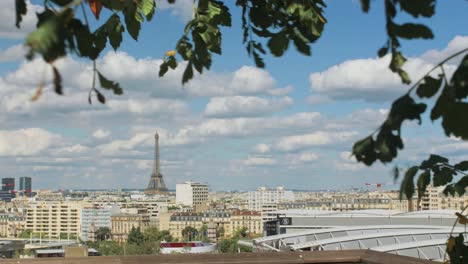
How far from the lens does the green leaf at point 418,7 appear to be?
2.94 ft

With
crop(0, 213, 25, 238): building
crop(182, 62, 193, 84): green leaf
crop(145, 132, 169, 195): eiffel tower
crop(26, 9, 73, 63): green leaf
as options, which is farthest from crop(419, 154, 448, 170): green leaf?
crop(145, 132, 169, 195): eiffel tower

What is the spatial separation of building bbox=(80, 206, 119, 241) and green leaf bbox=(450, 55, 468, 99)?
9493cm

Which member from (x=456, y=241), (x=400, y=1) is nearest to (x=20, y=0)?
(x=400, y=1)

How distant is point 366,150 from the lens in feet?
2.95

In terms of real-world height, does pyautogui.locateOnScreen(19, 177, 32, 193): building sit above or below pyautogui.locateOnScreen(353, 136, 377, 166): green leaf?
above

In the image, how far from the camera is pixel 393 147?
89 centimetres

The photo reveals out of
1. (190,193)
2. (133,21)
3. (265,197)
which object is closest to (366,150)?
(133,21)

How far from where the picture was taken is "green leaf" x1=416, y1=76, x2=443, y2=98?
94 centimetres

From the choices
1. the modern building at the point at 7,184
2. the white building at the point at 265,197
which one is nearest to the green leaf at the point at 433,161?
the white building at the point at 265,197

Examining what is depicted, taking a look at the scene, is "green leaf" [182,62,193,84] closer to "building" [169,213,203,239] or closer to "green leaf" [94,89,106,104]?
"green leaf" [94,89,106,104]

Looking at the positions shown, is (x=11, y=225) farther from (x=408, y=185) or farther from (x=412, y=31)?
(x=412, y=31)

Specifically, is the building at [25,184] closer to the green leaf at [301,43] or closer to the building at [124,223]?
the building at [124,223]

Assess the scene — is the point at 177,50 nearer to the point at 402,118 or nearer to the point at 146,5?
the point at 146,5

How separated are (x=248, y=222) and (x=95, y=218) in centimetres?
2048
